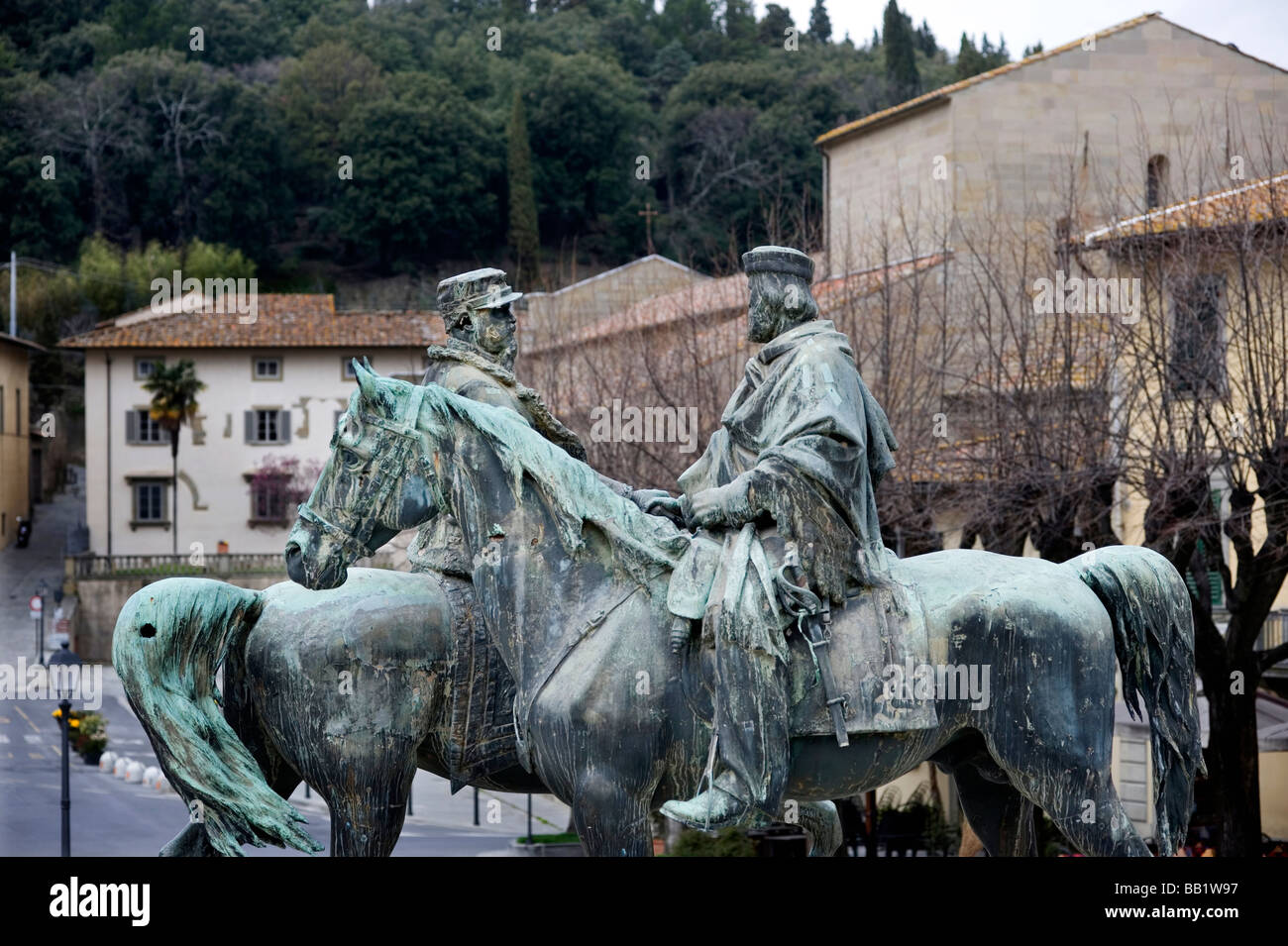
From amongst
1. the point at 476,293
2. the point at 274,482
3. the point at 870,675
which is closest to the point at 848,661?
the point at 870,675

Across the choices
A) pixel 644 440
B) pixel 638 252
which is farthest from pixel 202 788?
pixel 638 252

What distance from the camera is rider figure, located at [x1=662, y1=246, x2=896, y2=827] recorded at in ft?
24.0

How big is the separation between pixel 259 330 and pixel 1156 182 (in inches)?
1616

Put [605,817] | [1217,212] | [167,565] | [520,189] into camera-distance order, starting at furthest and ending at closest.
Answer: [520,189]
[167,565]
[1217,212]
[605,817]

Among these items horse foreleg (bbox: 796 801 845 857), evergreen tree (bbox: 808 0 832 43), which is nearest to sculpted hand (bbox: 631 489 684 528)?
horse foreleg (bbox: 796 801 845 857)

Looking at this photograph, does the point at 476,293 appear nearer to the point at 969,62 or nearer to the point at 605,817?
the point at 605,817

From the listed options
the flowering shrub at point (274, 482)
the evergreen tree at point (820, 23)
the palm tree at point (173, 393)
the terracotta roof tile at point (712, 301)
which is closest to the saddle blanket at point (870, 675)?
the terracotta roof tile at point (712, 301)

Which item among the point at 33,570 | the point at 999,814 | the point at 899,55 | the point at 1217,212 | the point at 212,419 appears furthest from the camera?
the point at 899,55

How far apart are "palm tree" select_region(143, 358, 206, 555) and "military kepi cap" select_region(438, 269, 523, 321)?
53507mm

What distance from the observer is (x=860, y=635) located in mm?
7582

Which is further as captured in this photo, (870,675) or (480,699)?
(480,699)

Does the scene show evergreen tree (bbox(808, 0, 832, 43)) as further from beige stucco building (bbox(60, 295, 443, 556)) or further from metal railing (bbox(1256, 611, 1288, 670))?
metal railing (bbox(1256, 611, 1288, 670))

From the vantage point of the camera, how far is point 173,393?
60.5 meters
